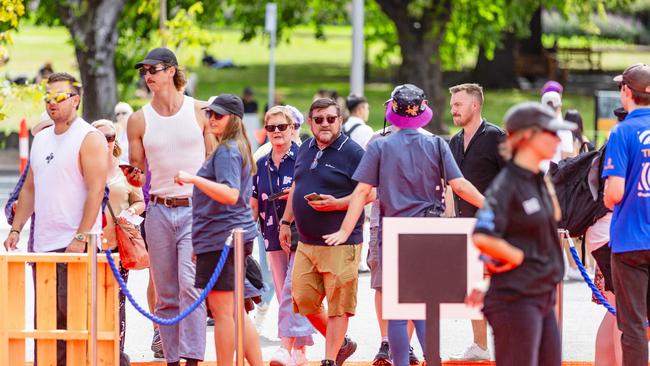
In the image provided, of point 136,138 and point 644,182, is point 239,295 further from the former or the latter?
point 644,182

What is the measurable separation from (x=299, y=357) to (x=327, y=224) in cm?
122

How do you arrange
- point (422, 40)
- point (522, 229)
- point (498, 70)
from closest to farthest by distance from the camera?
point (522, 229) < point (422, 40) < point (498, 70)

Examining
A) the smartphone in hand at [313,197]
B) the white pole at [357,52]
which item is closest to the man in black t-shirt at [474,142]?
the smartphone in hand at [313,197]

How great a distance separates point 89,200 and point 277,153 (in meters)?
2.10

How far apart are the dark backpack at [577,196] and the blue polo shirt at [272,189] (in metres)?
2.05

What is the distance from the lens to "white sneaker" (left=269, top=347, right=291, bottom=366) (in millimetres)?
9133

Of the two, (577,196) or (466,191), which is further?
(577,196)

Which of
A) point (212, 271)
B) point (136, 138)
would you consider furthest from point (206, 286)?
point (136, 138)

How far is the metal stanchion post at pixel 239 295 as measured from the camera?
7.85 meters

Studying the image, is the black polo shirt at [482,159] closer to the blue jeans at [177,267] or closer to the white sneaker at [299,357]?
the white sneaker at [299,357]

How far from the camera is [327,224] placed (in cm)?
874

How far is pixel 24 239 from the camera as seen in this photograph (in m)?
16.0

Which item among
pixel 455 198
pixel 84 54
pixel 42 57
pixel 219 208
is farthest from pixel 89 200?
pixel 42 57

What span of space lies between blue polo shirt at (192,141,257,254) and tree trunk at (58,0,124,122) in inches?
707
